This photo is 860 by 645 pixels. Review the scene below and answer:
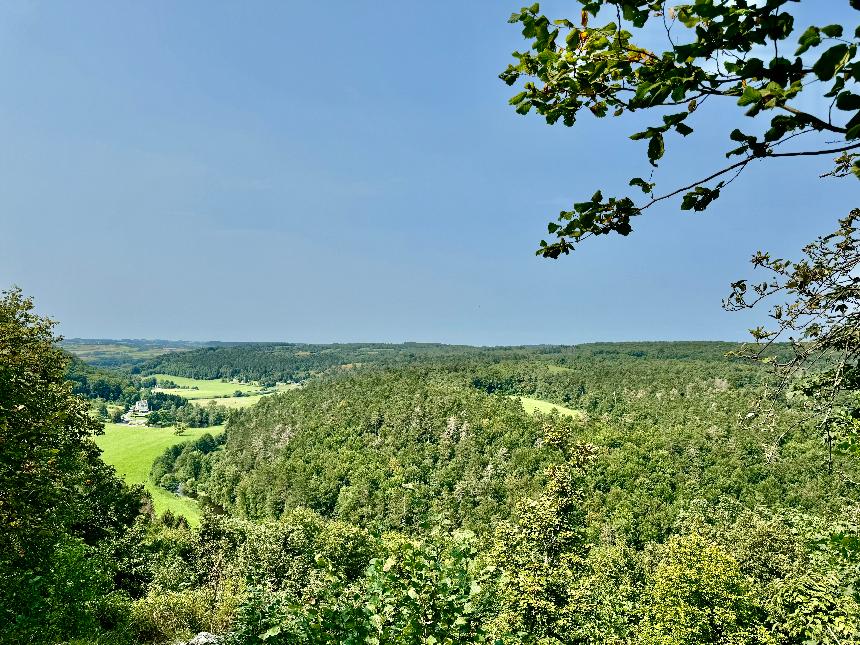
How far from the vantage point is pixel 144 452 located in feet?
431

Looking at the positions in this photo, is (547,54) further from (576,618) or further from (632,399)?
(632,399)

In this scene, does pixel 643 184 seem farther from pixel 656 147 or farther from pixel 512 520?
pixel 512 520

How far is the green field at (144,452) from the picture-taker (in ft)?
338

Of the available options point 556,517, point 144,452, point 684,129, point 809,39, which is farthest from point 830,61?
point 144,452

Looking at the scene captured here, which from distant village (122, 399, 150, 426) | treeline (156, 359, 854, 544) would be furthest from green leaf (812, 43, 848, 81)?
distant village (122, 399, 150, 426)

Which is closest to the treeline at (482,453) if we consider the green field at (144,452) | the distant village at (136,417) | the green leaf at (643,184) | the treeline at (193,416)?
the green field at (144,452)

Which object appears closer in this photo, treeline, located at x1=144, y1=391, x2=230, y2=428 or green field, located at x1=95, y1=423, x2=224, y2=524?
green field, located at x1=95, y1=423, x2=224, y2=524

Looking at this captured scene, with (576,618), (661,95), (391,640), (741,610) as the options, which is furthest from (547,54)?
(741,610)

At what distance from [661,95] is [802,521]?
48.0 metres

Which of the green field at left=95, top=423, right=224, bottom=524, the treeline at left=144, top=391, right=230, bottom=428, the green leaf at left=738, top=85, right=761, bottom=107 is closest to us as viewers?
the green leaf at left=738, top=85, right=761, bottom=107

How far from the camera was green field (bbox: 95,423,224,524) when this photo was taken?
4050 inches

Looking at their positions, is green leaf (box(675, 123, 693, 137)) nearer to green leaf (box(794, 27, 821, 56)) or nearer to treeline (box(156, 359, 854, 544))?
green leaf (box(794, 27, 821, 56))

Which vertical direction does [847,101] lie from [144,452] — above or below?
above

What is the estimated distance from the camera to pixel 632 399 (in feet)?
459
